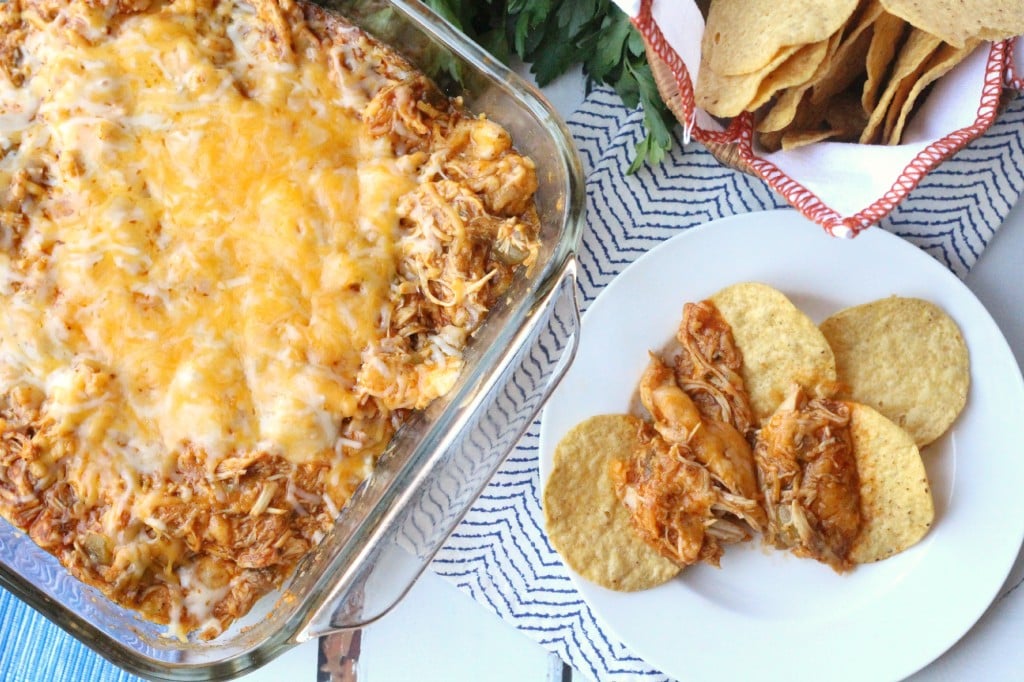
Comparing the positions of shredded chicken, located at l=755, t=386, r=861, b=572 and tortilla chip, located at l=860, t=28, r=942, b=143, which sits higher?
tortilla chip, located at l=860, t=28, r=942, b=143

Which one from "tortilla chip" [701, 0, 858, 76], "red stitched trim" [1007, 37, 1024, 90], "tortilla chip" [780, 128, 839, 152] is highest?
"red stitched trim" [1007, 37, 1024, 90]

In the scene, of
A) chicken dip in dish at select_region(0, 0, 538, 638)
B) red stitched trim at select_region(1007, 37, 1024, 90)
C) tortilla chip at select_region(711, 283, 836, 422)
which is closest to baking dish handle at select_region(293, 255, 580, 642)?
chicken dip in dish at select_region(0, 0, 538, 638)

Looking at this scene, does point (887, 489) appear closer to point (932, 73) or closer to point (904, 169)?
point (904, 169)

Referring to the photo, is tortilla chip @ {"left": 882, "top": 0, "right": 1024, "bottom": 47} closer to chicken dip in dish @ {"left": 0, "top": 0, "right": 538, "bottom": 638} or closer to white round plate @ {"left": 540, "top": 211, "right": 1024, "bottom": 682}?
white round plate @ {"left": 540, "top": 211, "right": 1024, "bottom": 682}

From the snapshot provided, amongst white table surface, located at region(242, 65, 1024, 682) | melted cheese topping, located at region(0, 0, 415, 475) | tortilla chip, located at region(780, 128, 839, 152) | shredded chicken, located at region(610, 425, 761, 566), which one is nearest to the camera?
melted cheese topping, located at region(0, 0, 415, 475)

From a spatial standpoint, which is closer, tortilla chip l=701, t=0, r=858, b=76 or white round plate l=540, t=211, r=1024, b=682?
tortilla chip l=701, t=0, r=858, b=76

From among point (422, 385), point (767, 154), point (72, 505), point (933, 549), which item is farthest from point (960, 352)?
point (72, 505)
